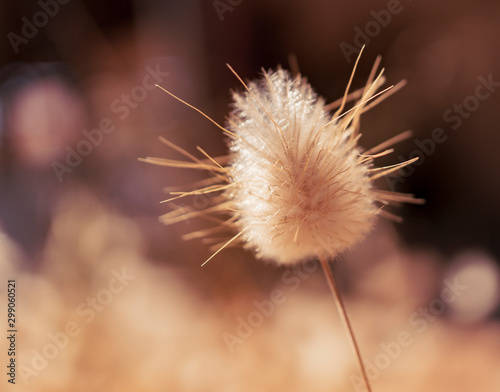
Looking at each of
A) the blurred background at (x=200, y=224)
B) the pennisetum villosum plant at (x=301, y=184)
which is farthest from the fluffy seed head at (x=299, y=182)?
the blurred background at (x=200, y=224)

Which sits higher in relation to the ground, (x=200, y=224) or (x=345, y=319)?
(x=200, y=224)

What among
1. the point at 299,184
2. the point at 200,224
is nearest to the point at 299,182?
the point at 299,184

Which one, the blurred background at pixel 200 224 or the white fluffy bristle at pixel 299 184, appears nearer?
the white fluffy bristle at pixel 299 184

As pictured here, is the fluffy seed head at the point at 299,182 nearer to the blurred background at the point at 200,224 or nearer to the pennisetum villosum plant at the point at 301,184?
the pennisetum villosum plant at the point at 301,184

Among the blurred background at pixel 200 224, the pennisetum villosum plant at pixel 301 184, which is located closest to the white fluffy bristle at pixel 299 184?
the pennisetum villosum plant at pixel 301 184

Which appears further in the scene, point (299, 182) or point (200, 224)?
point (200, 224)

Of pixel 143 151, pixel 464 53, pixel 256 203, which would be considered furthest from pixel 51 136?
pixel 464 53

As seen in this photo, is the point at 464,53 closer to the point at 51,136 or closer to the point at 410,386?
the point at 410,386

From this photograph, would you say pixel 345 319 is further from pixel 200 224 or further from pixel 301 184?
pixel 200 224

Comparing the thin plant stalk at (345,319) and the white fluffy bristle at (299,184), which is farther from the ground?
the white fluffy bristle at (299,184)
